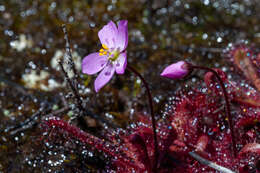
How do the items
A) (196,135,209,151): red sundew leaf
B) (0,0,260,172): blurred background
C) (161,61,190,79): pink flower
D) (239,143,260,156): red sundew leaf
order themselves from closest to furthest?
(161,61,190,79): pink flower, (239,143,260,156): red sundew leaf, (196,135,209,151): red sundew leaf, (0,0,260,172): blurred background

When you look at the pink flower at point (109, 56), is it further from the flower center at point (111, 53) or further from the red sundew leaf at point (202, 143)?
the red sundew leaf at point (202, 143)

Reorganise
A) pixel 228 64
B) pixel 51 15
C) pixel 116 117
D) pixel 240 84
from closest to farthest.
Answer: pixel 240 84
pixel 116 117
pixel 228 64
pixel 51 15

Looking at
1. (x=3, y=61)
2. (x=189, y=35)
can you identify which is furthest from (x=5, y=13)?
(x=189, y=35)

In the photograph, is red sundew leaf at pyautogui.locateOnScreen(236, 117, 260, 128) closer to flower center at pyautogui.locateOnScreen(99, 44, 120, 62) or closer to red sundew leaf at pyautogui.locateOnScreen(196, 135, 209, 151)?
red sundew leaf at pyautogui.locateOnScreen(196, 135, 209, 151)

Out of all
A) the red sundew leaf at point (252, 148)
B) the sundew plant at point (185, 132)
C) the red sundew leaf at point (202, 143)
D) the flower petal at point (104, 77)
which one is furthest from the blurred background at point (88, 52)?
the red sundew leaf at point (252, 148)

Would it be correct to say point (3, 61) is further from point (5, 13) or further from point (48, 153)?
point (48, 153)

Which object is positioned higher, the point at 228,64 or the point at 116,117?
the point at 228,64

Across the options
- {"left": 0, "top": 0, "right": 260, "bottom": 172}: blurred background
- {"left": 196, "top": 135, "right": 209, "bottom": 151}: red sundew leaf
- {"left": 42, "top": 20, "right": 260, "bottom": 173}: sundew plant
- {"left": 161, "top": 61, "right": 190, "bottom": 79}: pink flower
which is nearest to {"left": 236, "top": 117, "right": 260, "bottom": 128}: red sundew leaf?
{"left": 42, "top": 20, "right": 260, "bottom": 173}: sundew plant
